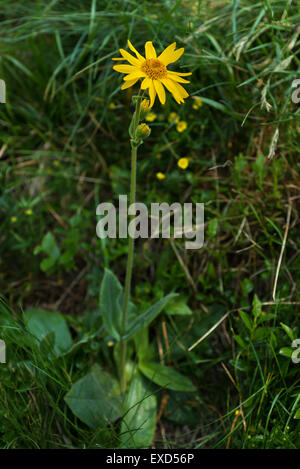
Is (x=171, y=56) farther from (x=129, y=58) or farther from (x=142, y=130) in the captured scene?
(x=142, y=130)

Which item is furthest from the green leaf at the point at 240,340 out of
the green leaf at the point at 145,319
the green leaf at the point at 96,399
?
the green leaf at the point at 96,399

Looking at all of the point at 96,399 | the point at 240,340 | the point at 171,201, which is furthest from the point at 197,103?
the point at 96,399

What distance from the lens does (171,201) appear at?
212 cm

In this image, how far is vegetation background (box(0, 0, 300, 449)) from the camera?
1609 mm

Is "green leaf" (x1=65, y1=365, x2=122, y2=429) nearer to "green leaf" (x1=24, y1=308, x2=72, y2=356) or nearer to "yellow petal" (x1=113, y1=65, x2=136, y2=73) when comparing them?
"green leaf" (x1=24, y1=308, x2=72, y2=356)

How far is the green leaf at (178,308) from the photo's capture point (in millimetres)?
1849

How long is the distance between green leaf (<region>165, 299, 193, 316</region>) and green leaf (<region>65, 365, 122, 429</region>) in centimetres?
36

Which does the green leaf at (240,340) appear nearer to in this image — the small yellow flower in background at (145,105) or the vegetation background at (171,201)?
the vegetation background at (171,201)

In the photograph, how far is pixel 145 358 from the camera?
194 cm

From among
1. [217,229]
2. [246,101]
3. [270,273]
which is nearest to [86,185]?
[217,229]

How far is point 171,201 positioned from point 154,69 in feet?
2.92

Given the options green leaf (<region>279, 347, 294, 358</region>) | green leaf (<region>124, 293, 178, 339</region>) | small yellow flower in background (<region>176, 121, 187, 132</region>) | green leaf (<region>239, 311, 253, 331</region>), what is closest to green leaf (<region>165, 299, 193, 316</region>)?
green leaf (<region>124, 293, 178, 339</region>)

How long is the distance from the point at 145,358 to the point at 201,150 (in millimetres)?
995

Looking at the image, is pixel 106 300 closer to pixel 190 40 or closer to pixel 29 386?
pixel 29 386
